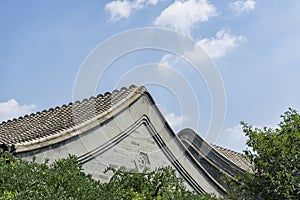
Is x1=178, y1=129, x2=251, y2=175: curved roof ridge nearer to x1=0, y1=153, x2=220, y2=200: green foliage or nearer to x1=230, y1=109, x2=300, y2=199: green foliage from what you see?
x1=230, y1=109, x2=300, y2=199: green foliage

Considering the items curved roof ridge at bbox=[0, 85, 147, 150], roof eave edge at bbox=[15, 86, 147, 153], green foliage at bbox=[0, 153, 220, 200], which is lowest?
green foliage at bbox=[0, 153, 220, 200]

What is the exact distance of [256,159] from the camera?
1349 centimetres

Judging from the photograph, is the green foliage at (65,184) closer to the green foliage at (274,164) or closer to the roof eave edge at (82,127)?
the roof eave edge at (82,127)

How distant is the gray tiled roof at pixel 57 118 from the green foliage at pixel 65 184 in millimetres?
4119

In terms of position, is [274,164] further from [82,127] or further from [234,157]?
[234,157]

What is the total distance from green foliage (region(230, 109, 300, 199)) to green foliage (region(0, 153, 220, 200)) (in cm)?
424

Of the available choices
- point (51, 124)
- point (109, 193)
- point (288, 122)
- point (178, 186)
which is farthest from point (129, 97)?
point (109, 193)

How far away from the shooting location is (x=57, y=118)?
14297 mm

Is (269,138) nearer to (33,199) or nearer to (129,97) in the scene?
(129,97)

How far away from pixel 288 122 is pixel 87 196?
28.5ft

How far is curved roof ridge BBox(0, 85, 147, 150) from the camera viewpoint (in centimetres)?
1264

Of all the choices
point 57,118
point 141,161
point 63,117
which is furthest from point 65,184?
point 57,118

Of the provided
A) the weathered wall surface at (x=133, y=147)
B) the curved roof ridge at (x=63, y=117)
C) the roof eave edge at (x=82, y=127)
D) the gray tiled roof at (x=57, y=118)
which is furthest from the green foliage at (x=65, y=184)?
the gray tiled roof at (x=57, y=118)

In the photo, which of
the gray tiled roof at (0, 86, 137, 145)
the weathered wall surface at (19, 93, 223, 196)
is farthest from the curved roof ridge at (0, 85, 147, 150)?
the weathered wall surface at (19, 93, 223, 196)
